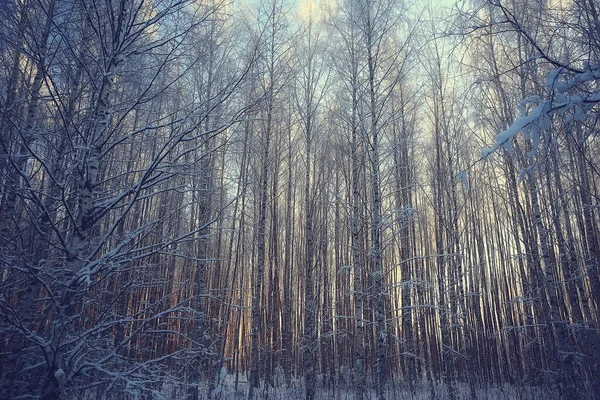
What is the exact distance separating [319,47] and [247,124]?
3.07 meters

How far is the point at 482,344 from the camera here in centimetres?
1181

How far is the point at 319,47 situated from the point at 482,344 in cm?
1106

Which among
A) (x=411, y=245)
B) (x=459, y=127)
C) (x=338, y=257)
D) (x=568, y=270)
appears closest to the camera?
(x=568, y=270)

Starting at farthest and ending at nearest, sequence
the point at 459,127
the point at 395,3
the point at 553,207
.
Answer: the point at 459,127 < the point at 553,207 < the point at 395,3

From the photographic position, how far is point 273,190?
11.3 meters

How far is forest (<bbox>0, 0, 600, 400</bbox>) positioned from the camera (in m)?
3.09

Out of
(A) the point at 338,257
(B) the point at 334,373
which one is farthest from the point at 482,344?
(A) the point at 338,257

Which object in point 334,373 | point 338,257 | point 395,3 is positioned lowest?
point 334,373

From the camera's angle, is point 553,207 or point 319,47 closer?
point 553,207

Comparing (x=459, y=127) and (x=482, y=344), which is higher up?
(x=459, y=127)

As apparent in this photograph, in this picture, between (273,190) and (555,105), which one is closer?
(555,105)

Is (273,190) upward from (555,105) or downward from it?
upward

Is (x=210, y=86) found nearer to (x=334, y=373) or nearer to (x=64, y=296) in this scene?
(x=64, y=296)

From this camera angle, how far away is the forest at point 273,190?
3094 millimetres
